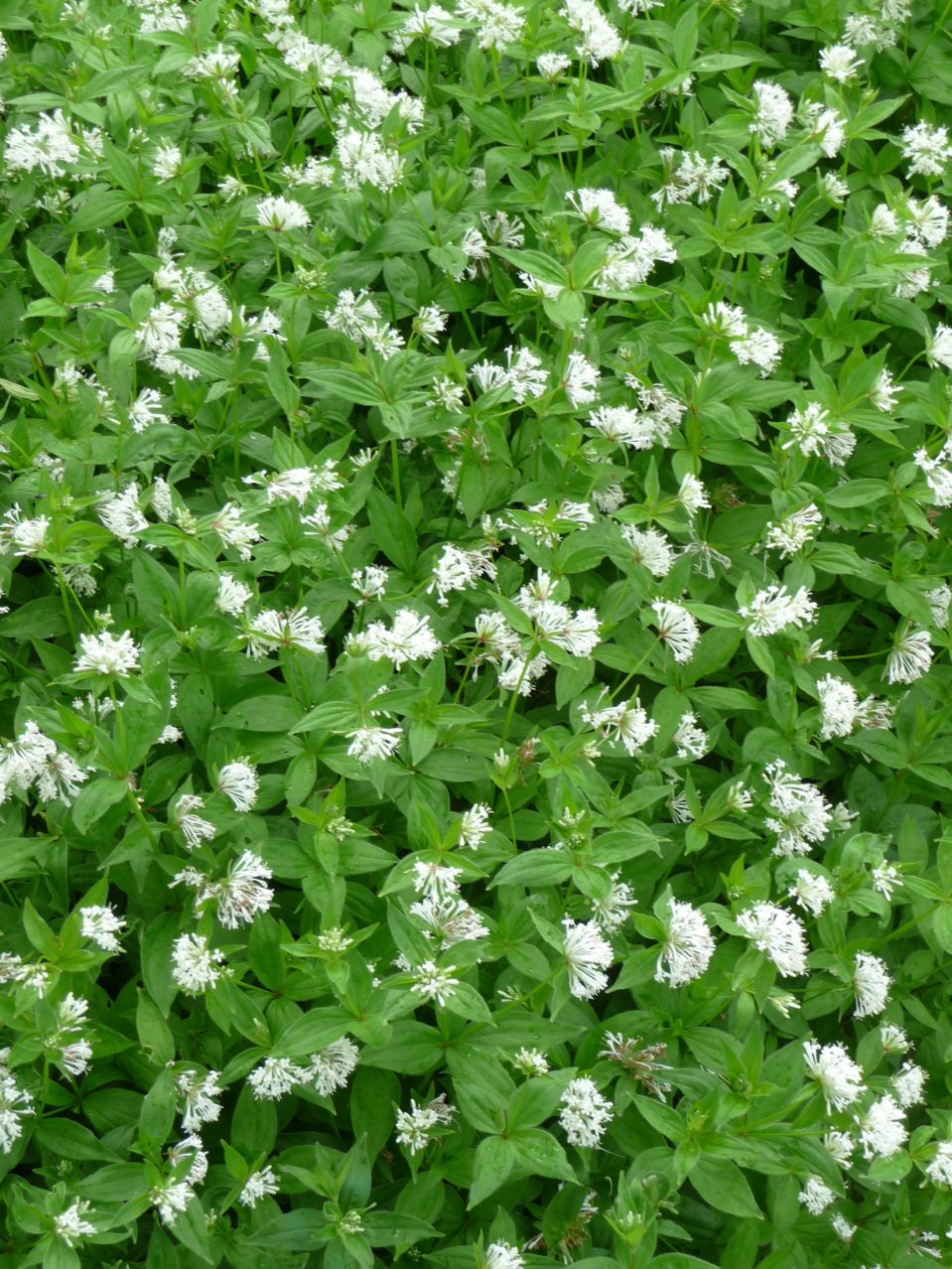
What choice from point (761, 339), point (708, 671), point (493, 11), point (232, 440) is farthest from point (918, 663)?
point (493, 11)

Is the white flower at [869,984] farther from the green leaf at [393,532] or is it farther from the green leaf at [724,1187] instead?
the green leaf at [393,532]

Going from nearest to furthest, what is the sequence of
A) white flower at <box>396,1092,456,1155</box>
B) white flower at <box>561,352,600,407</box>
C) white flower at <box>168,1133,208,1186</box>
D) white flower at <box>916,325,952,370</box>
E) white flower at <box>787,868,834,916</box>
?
white flower at <box>168,1133,208,1186</box> → white flower at <box>396,1092,456,1155</box> → white flower at <box>787,868,834,916</box> → white flower at <box>561,352,600,407</box> → white flower at <box>916,325,952,370</box>

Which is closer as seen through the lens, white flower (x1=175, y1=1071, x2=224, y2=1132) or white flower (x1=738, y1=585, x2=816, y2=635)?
white flower (x1=175, y1=1071, x2=224, y2=1132)

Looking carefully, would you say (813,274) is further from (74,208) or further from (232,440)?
(74,208)

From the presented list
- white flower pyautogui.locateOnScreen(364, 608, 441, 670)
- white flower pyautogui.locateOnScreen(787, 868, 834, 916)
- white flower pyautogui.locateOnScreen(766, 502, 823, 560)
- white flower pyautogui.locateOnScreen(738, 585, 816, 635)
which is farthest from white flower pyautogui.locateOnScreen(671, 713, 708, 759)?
white flower pyautogui.locateOnScreen(364, 608, 441, 670)

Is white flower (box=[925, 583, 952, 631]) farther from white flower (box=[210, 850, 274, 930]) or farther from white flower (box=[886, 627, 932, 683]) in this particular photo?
white flower (box=[210, 850, 274, 930])

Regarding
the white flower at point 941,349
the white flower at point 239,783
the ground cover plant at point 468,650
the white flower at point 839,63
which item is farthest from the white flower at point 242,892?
the white flower at point 839,63
